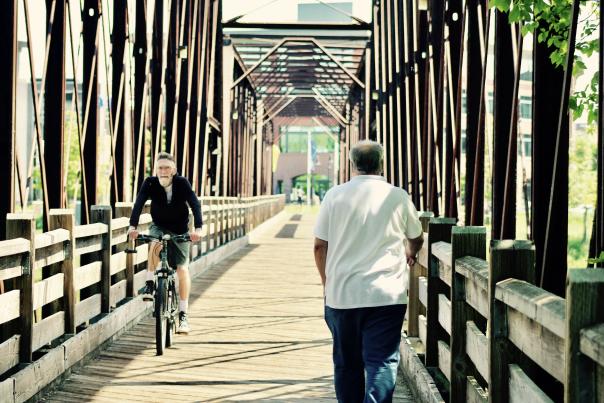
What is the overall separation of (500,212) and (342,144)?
54568mm

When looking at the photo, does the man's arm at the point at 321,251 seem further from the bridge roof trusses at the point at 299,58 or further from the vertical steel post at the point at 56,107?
the bridge roof trusses at the point at 299,58

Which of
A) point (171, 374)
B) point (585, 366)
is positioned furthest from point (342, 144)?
point (585, 366)

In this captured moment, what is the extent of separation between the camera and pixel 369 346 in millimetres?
4238

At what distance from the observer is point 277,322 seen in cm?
962

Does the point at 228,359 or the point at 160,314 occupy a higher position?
the point at 160,314

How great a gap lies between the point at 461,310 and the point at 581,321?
240 cm

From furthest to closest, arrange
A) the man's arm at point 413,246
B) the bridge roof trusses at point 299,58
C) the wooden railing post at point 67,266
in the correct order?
the bridge roof trusses at point 299,58 < the wooden railing post at point 67,266 < the man's arm at point 413,246

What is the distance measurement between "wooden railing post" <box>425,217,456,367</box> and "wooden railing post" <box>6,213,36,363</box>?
238 cm

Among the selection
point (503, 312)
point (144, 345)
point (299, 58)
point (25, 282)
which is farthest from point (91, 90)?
point (299, 58)

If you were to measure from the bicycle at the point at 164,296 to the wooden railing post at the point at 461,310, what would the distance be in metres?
3.09

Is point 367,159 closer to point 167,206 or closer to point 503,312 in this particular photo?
point 503,312

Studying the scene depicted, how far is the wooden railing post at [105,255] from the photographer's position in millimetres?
8031

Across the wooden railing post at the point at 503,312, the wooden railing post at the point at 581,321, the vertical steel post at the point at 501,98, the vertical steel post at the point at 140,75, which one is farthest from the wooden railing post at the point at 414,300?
the vertical steel post at the point at 140,75

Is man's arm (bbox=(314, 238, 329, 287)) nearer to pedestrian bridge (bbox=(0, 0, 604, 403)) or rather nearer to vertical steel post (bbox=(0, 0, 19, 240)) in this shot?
pedestrian bridge (bbox=(0, 0, 604, 403))
